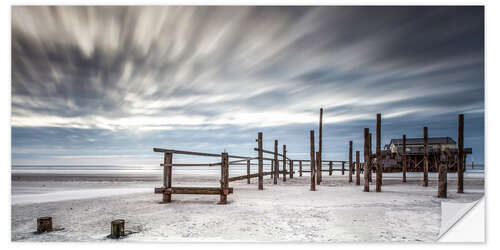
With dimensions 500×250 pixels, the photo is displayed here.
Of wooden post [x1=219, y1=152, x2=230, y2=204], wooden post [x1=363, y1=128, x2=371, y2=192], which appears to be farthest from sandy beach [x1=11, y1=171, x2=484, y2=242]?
wooden post [x1=363, y1=128, x2=371, y2=192]

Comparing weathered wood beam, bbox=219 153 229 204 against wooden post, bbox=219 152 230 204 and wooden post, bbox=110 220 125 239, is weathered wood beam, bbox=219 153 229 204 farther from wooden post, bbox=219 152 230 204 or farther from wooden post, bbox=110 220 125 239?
wooden post, bbox=110 220 125 239

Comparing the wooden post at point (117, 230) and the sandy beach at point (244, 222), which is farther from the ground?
the wooden post at point (117, 230)

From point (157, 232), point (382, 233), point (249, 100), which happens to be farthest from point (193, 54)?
point (382, 233)

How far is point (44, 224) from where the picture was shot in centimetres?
480

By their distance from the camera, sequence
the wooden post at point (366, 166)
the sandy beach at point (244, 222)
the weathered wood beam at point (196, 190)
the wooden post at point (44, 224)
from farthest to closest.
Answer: the wooden post at point (366, 166), the weathered wood beam at point (196, 190), the wooden post at point (44, 224), the sandy beach at point (244, 222)

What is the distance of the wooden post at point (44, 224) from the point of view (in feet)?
15.7

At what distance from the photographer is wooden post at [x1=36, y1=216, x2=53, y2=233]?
478cm

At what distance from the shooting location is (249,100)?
10523mm

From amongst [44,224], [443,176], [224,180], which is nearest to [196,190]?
[224,180]

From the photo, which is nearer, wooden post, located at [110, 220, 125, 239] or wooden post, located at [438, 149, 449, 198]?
wooden post, located at [110, 220, 125, 239]

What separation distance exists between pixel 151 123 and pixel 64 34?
16.1 feet
